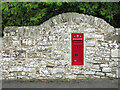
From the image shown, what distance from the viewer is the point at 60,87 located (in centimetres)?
542

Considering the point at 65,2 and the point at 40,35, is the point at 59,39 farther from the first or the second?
the point at 65,2

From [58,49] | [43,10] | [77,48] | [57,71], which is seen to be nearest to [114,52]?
[77,48]

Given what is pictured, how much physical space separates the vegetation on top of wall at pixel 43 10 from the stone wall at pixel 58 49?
128 cm

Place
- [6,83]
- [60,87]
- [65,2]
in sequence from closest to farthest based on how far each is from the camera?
[60,87]
[6,83]
[65,2]

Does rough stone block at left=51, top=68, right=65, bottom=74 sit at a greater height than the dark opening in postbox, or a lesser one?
lesser

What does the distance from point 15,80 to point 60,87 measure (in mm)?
1784

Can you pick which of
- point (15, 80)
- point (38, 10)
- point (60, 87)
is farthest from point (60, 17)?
point (15, 80)

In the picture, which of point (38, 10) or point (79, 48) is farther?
point (38, 10)

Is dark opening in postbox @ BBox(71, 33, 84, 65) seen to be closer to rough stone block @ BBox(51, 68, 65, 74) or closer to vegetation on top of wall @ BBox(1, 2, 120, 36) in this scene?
rough stone block @ BBox(51, 68, 65, 74)

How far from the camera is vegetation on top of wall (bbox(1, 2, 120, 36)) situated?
719 centimetres

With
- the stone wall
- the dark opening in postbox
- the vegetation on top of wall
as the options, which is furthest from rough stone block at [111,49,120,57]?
the vegetation on top of wall

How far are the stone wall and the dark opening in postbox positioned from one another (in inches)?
5.5

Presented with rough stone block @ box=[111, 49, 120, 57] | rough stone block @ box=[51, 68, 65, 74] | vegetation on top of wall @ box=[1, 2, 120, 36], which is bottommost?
rough stone block @ box=[51, 68, 65, 74]

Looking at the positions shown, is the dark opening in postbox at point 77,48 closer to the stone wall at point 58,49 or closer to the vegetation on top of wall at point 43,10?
the stone wall at point 58,49
